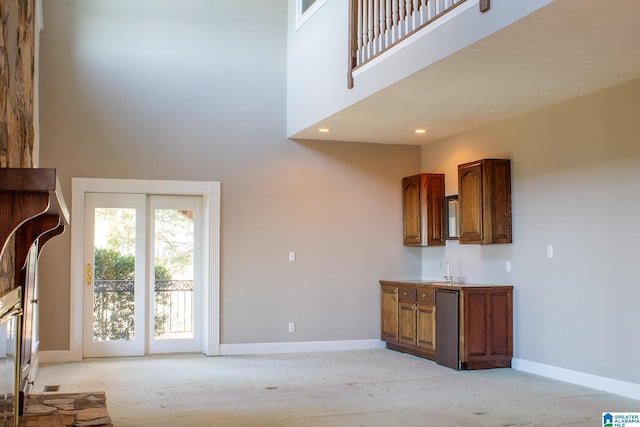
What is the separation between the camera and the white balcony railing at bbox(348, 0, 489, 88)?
17.2ft

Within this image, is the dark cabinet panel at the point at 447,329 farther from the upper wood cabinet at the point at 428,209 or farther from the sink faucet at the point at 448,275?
the upper wood cabinet at the point at 428,209

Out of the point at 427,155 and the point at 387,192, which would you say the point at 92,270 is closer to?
the point at 387,192

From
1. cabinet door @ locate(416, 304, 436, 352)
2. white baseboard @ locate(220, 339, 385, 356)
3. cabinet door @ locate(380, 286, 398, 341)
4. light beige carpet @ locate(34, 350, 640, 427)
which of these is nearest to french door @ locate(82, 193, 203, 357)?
light beige carpet @ locate(34, 350, 640, 427)

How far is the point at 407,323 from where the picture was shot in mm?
7738

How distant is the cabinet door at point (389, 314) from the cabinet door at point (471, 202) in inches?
49.6

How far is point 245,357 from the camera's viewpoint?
7.64 metres

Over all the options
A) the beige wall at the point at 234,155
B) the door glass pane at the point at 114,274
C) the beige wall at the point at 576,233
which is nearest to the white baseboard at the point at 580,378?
the beige wall at the point at 576,233

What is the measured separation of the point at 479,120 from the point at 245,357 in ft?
12.2

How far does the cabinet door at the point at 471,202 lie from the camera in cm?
697

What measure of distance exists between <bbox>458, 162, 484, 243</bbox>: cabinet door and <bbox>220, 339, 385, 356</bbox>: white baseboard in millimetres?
1957

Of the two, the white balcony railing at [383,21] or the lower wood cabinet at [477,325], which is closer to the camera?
the white balcony railing at [383,21]

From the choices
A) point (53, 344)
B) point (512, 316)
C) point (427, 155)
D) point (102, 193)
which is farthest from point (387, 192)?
point (53, 344)

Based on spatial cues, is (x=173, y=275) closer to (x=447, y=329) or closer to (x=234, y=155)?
(x=234, y=155)

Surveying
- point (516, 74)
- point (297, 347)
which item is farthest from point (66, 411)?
point (297, 347)
